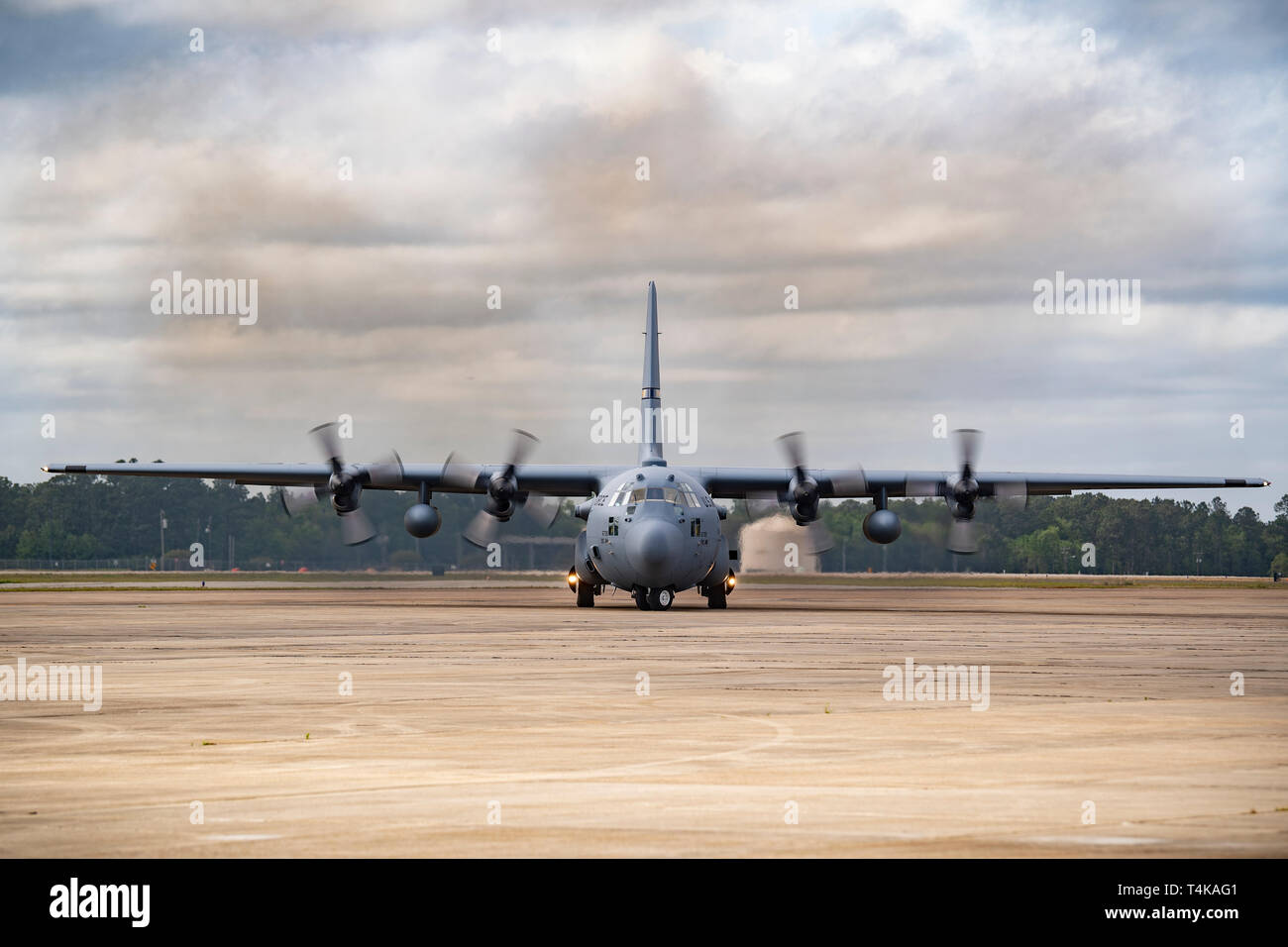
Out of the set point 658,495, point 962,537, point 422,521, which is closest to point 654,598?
point 658,495

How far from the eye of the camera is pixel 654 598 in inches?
1802

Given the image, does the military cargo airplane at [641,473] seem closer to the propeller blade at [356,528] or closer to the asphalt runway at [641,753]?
the propeller blade at [356,528]

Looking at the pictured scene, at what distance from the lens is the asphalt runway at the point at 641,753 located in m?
8.68

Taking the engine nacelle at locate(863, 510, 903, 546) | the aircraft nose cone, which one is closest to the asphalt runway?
the aircraft nose cone

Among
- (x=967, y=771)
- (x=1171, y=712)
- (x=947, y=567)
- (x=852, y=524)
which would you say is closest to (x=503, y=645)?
Result: (x=1171, y=712)

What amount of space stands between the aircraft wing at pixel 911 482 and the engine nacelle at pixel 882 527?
7.39 ft

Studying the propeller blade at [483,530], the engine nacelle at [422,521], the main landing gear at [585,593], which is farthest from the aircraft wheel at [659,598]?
the engine nacelle at [422,521]

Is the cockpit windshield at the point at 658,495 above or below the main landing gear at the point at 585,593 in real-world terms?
above

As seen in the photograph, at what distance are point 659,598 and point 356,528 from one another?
11.8 meters

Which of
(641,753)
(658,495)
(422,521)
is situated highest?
(658,495)

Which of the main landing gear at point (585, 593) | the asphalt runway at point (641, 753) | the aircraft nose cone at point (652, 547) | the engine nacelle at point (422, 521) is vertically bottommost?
the main landing gear at point (585, 593)

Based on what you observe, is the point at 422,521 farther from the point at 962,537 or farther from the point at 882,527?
the point at 962,537
